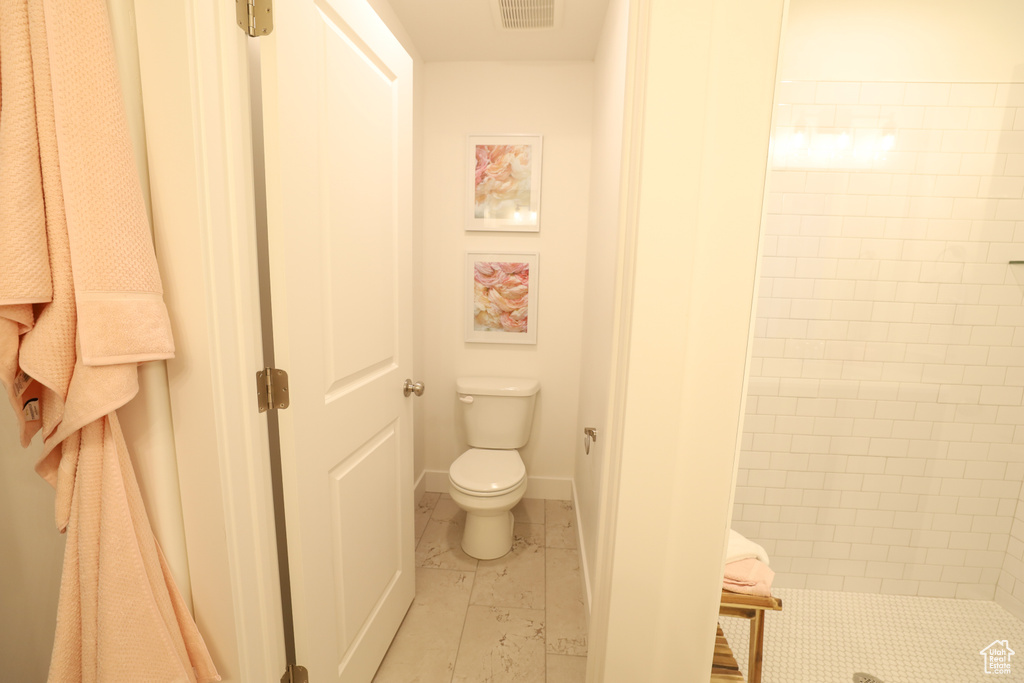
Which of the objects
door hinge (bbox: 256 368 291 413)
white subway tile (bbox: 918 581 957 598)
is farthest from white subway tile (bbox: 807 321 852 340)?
door hinge (bbox: 256 368 291 413)

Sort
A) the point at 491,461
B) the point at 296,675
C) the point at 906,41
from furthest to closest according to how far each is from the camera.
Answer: the point at 491,461, the point at 906,41, the point at 296,675

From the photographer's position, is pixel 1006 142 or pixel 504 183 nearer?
pixel 1006 142

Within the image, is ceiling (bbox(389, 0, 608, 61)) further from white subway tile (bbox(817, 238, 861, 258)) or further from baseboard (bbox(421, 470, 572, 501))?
baseboard (bbox(421, 470, 572, 501))

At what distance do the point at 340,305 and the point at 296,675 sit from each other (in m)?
0.92

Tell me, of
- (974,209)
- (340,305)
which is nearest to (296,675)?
(340,305)

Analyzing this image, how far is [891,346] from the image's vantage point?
5.25 ft

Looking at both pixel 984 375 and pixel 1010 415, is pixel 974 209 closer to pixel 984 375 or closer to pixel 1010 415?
pixel 984 375

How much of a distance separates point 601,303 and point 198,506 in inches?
50.9

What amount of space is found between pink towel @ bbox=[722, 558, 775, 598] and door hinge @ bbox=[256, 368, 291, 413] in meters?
1.13

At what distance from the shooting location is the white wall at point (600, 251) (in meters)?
1.30

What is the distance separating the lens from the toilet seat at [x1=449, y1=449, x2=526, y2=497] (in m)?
1.73

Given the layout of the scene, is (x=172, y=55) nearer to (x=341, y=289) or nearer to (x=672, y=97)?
(x=341, y=289)

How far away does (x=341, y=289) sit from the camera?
3.43 feet

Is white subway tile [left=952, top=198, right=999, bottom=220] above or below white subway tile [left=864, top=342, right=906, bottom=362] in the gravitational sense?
above
